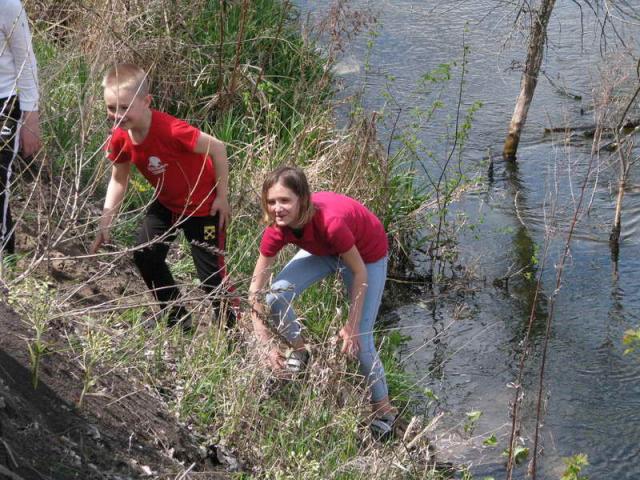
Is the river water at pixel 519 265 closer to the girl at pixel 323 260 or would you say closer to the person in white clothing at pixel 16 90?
the girl at pixel 323 260

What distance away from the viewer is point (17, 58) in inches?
183

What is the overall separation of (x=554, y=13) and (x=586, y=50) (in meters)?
0.83

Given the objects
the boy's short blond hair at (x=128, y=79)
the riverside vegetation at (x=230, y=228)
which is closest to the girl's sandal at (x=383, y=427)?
Answer: the riverside vegetation at (x=230, y=228)

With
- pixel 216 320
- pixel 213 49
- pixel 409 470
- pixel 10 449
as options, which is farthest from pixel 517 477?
pixel 213 49

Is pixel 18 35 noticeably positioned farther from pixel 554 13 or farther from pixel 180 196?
pixel 554 13

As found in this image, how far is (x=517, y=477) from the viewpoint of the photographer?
539 cm

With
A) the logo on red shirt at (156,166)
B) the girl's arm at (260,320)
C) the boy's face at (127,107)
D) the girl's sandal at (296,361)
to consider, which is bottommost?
the girl's sandal at (296,361)

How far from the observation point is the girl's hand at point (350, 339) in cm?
472

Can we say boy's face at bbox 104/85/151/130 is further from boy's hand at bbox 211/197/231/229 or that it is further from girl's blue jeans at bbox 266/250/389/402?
girl's blue jeans at bbox 266/250/389/402

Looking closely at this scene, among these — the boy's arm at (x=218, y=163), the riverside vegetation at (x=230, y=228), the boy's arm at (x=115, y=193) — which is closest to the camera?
the riverside vegetation at (x=230, y=228)

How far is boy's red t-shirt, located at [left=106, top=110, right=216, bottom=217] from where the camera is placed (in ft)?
15.7

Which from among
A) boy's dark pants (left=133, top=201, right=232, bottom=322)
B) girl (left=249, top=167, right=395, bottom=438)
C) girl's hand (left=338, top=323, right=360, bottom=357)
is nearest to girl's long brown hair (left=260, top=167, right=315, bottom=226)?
girl (left=249, top=167, right=395, bottom=438)

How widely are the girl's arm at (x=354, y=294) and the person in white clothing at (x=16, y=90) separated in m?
1.47

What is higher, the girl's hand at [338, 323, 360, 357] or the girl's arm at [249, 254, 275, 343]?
the girl's arm at [249, 254, 275, 343]
